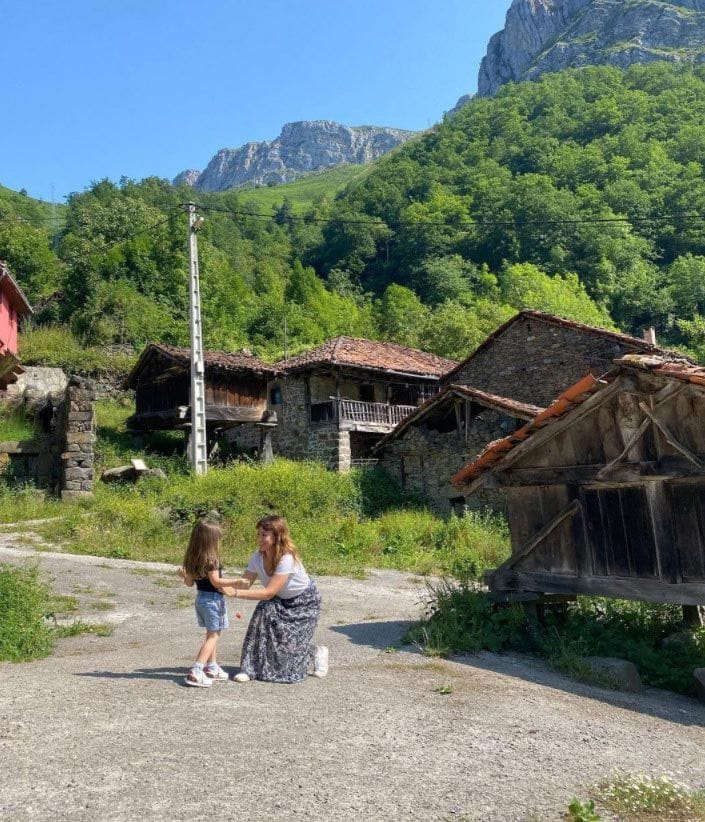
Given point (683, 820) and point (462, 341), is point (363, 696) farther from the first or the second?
point (462, 341)

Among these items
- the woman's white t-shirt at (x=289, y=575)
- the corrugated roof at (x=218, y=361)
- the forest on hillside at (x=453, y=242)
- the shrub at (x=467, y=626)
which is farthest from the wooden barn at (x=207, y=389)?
the woman's white t-shirt at (x=289, y=575)

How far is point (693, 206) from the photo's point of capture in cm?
5578

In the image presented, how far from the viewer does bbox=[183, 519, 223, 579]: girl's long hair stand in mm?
5535

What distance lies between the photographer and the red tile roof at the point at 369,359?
26203mm

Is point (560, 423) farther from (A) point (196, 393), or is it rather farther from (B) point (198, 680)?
(A) point (196, 393)

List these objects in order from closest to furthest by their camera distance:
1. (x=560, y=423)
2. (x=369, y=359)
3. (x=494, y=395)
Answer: (x=560, y=423), (x=494, y=395), (x=369, y=359)

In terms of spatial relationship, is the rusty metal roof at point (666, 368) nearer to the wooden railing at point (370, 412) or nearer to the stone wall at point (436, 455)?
the stone wall at point (436, 455)

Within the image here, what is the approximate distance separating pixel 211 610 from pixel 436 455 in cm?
1599

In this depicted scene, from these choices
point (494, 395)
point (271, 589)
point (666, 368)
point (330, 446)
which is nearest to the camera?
point (271, 589)

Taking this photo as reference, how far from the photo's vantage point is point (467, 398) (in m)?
20.0

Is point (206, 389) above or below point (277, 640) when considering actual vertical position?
above

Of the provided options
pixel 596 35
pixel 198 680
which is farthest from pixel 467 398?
pixel 596 35

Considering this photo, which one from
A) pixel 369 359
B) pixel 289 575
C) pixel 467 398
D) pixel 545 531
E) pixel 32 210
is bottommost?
pixel 289 575

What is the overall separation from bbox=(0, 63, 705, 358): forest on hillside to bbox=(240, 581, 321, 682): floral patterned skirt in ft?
108
